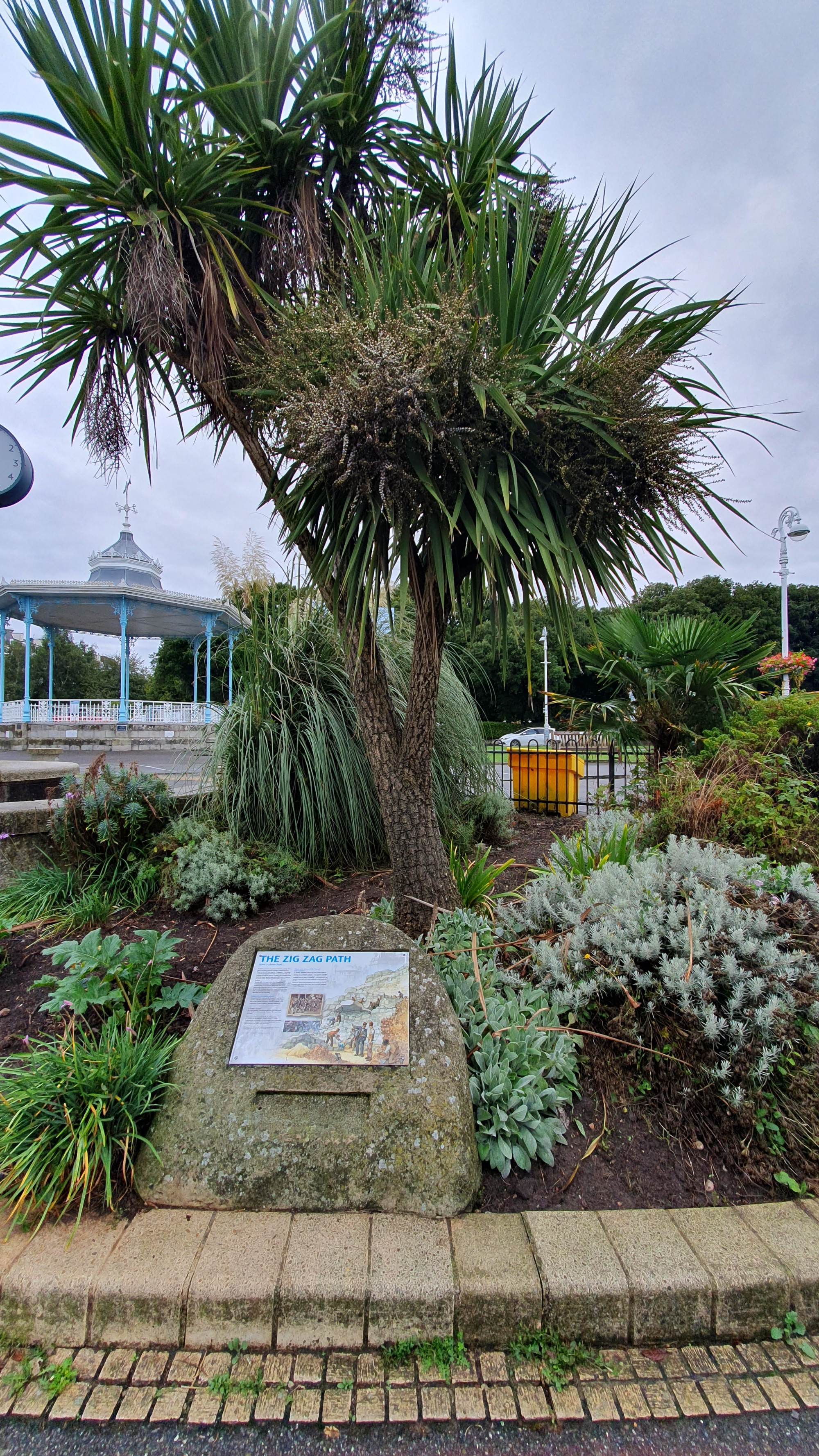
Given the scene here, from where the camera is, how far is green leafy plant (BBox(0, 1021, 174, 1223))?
5.26 feet

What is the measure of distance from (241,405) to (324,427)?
1.15 metres

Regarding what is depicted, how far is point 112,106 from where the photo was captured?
229 centimetres

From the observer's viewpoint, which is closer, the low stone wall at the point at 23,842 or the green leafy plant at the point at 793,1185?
the green leafy plant at the point at 793,1185

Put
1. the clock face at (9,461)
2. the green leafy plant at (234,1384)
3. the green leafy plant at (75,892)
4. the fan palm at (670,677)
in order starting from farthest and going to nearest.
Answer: the clock face at (9,461)
the fan palm at (670,677)
the green leafy plant at (75,892)
the green leafy plant at (234,1384)

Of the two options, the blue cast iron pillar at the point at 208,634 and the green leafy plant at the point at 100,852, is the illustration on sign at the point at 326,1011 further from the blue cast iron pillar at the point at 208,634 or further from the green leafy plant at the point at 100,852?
the blue cast iron pillar at the point at 208,634

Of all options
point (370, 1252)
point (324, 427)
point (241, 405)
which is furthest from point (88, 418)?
point (370, 1252)

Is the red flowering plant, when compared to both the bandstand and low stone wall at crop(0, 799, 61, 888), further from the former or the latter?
the bandstand

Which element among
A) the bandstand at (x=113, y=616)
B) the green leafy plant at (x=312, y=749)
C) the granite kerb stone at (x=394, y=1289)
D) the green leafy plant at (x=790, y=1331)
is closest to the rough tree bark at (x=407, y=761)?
the green leafy plant at (x=312, y=749)

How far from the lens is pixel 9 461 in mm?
4641

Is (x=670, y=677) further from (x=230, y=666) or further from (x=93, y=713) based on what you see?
(x=93, y=713)

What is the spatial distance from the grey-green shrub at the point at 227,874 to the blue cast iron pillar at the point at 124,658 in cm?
1429

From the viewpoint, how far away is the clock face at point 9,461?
15.0 ft

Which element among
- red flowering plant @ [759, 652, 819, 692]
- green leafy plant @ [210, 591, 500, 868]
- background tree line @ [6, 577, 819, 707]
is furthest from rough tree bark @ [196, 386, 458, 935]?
background tree line @ [6, 577, 819, 707]

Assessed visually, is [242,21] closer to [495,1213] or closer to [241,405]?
[241,405]
